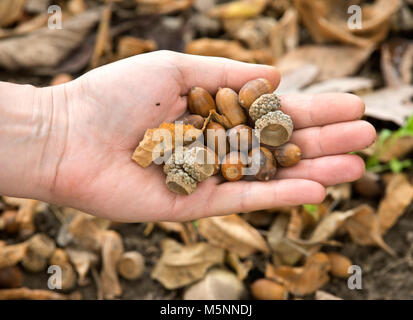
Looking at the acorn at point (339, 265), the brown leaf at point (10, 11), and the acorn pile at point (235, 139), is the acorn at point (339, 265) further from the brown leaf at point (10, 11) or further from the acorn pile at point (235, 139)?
the brown leaf at point (10, 11)

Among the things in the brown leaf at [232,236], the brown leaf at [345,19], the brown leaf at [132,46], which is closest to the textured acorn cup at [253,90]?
the brown leaf at [232,236]

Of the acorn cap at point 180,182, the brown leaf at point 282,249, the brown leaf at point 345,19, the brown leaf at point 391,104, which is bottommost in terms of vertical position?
the brown leaf at point 282,249

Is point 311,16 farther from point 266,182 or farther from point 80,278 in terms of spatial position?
point 80,278

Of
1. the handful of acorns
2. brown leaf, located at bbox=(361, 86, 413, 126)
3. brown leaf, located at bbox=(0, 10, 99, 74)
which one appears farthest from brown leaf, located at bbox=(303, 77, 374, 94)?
brown leaf, located at bbox=(0, 10, 99, 74)

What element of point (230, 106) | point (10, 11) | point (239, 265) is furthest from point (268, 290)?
Result: point (10, 11)

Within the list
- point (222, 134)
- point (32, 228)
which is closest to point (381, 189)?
point (222, 134)

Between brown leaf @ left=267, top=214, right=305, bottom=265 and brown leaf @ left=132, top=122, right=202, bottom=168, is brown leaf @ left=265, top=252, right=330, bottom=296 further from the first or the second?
brown leaf @ left=132, top=122, right=202, bottom=168
